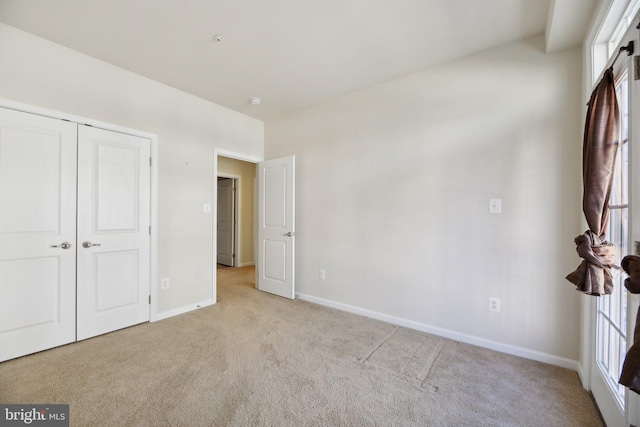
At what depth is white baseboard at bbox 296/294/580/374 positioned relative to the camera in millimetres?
2111

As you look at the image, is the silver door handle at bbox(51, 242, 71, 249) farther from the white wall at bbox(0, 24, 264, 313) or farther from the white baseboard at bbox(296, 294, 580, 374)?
the white baseboard at bbox(296, 294, 580, 374)

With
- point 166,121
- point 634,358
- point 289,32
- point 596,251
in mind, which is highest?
point 289,32

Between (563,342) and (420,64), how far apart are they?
8.96 feet

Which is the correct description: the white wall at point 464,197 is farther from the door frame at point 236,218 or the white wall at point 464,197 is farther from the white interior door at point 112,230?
the door frame at point 236,218

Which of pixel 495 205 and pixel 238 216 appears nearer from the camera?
pixel 495 205

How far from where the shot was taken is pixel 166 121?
310cm

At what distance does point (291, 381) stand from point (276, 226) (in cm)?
230

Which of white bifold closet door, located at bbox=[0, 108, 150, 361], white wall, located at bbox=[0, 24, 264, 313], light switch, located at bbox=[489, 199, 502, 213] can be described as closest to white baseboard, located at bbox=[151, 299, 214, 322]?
white wall, located at bbox=[0, 24, 264, 313]

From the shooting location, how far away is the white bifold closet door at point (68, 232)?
215 cm

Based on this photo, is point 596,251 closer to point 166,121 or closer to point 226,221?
point 166,121

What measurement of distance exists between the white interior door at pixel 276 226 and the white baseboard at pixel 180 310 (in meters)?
0.89

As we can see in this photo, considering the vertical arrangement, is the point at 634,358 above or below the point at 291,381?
above

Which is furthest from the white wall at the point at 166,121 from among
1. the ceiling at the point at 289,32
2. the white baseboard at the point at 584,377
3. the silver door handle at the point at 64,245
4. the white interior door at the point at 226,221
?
the white baseboard at the point at 584,377

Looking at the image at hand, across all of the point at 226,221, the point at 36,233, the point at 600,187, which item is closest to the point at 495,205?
the point at 600,187
